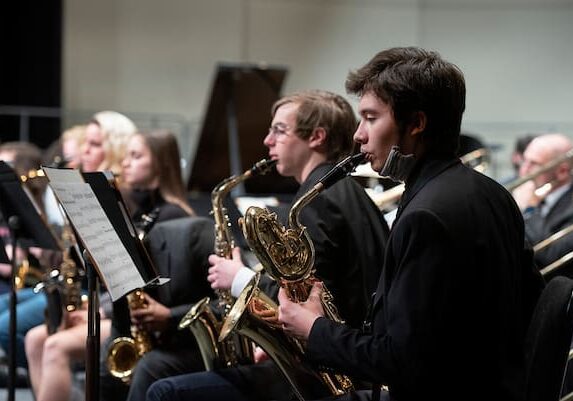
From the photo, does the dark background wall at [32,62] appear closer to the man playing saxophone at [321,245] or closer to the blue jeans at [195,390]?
the man playing saxophone at [321,245]

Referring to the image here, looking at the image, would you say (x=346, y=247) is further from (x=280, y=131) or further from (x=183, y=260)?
(x=183, y=260)

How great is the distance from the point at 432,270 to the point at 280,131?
52.4 inches

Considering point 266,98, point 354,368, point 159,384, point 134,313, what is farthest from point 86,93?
point 354,368

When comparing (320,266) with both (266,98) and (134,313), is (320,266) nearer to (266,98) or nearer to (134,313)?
(134,313)

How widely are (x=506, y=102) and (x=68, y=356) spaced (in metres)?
6.97

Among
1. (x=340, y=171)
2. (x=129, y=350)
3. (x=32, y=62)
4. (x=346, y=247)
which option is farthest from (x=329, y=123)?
(x=32, y=62)

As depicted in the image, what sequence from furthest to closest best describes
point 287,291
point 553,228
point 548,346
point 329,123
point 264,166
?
point 553,228
point 264,166
point 329,123
point 287,291
point 548,346

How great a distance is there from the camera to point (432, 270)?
1947 millimetres

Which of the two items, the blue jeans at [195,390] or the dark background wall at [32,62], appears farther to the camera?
the dark background wall at [32,62]

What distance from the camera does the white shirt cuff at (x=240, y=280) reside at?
2996 mm

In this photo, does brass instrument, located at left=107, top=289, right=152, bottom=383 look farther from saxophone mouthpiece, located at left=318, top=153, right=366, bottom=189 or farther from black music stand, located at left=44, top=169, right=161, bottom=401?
saxophone mouthpiece, located at left=318, top=153, right=366, bottom=189

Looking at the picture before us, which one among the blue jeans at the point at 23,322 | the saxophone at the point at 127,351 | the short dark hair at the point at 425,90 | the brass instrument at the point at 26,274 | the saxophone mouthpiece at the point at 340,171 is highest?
the short dark hair at the point at 425,90

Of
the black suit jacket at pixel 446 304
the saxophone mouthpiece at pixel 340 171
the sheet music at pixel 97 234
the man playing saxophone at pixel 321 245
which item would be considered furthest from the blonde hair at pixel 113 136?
the black suit jacket at pixel 446 304

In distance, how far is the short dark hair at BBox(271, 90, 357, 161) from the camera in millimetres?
3139
